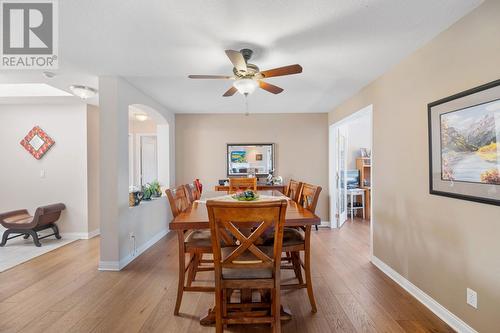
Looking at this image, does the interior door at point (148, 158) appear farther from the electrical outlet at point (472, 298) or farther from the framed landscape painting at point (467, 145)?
the electrical outlet at point (472, 298)

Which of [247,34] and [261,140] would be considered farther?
[261,140]

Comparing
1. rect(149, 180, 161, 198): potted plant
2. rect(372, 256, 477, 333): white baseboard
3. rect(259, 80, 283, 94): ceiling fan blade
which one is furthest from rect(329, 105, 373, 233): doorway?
rect(149, 180, 161, 198): potted plant

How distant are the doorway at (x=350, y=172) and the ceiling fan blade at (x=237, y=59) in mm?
2206

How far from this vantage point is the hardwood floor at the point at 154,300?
1.89 meters

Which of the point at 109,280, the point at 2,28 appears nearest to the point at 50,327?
the point at 109,280

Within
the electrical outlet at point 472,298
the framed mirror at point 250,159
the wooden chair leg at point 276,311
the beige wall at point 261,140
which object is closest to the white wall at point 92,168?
the beige wall at point 261,140

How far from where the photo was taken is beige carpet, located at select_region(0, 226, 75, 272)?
3.14 meters

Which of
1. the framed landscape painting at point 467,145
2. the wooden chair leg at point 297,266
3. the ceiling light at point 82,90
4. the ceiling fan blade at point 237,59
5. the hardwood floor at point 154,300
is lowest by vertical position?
the hardwood floor at point 154,300

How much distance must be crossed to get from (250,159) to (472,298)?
388 cm

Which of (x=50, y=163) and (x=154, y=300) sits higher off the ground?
(x=50, y=163)

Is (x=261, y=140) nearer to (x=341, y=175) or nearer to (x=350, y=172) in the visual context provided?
(x=341, y=175)

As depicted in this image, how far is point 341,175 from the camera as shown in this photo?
5.09 metres

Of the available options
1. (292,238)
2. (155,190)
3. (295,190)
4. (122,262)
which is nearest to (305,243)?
(292,238)

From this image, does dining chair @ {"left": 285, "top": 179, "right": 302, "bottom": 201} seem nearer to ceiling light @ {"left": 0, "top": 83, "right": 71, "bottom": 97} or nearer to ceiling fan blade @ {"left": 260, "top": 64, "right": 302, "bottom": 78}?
ceiling fan blade @ {"left": 260, "top": 64, "right": 302, "bottom": 78}
